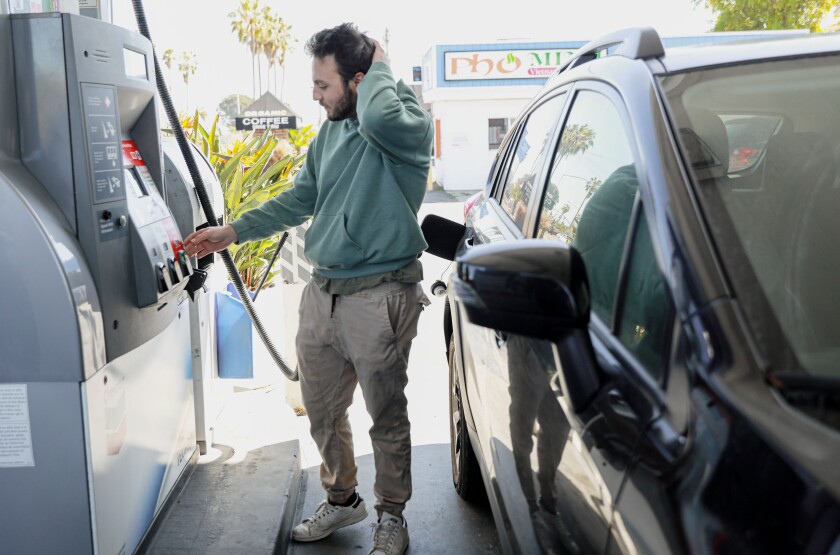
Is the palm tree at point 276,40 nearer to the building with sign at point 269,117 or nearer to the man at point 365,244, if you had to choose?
the building with sign at point 269,117

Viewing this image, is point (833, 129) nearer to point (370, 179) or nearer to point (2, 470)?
point (370, 179)

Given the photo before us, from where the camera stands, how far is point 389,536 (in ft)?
10.9

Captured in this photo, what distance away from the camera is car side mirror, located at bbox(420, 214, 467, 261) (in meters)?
3.55

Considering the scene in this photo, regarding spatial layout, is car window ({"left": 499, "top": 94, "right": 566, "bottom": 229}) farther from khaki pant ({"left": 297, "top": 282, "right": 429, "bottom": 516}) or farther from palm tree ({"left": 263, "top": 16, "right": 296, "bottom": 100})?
palm tree ({"left": 263, "top": 16, "right": 296, "bottom": 100})

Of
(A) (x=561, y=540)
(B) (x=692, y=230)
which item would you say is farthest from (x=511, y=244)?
(A) (x=561, y=540)

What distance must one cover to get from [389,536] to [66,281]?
1.71 m

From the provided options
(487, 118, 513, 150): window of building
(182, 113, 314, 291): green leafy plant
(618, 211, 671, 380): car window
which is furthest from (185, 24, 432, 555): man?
(487, 118, 513, 150): window of building

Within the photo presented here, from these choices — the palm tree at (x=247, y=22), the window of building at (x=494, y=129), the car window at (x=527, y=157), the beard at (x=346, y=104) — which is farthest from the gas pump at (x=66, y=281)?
the palm tree at (x=247, y=22)

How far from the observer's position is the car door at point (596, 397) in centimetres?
144

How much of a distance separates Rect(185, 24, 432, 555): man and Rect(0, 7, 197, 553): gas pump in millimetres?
734

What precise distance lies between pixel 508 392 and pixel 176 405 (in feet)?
5.50

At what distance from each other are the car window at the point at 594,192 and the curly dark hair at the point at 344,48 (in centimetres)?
96

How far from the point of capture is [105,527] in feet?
8.09

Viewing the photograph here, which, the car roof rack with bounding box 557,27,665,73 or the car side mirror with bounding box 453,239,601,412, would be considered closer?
the car side mirror with bounding box 453,239,601,412
